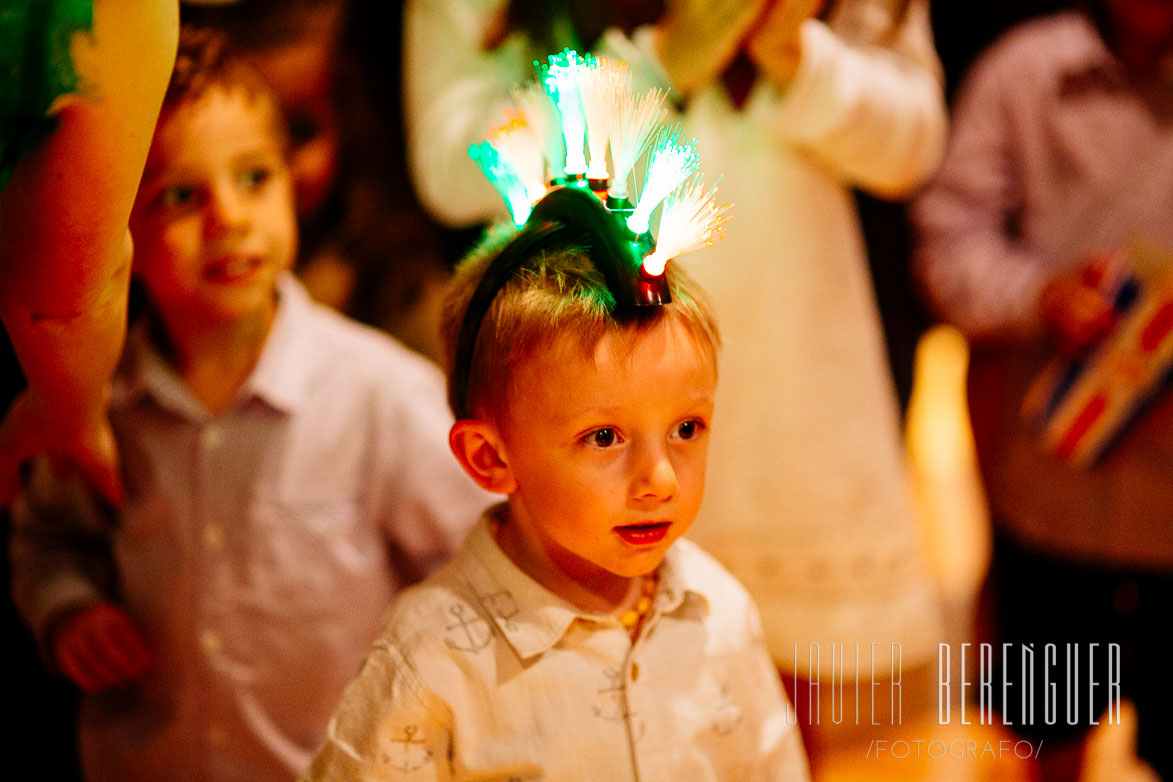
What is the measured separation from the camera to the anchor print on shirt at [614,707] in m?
0.79

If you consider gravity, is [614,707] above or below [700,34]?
below

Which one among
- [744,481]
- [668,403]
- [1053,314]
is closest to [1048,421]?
[1053,314]

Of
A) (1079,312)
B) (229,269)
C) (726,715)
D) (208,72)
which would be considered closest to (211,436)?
(229,269)

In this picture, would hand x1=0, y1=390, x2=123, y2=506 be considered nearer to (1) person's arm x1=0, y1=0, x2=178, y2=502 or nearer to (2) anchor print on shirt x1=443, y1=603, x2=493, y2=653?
(1) person's arm x1=0, y1=0, x2=178, y2=502

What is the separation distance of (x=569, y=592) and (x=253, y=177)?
508 millimetres

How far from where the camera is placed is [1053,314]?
142cm

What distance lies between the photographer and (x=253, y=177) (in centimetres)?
102

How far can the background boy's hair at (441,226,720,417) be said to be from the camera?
0.73m

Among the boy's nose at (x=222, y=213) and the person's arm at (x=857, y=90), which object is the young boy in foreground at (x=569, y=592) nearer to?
the boy's nose at (x=222, y=213)

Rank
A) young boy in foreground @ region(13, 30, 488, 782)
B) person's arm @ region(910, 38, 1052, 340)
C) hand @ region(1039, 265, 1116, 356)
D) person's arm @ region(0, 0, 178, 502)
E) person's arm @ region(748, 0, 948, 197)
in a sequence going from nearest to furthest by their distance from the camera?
person's arm @ region(0, 0, 178, 502)
young boy in foreground @ region(13, 30, 488, 782)
person's arm @ region(748, 0, 948, 197)
hand @ region(1039, 265, 1116, 356)
person's arm @ region(910, 38, 1052, 340)

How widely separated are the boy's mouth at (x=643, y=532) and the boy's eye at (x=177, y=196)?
20.3 inches

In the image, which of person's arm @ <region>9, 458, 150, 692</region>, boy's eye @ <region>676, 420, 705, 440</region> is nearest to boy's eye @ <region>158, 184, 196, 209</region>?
person's arm @ <region>9, 458, 150, 692</region>

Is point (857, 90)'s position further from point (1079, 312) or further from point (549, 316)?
point (549, 316)

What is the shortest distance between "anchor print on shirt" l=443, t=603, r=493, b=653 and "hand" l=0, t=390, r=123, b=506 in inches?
13.4
